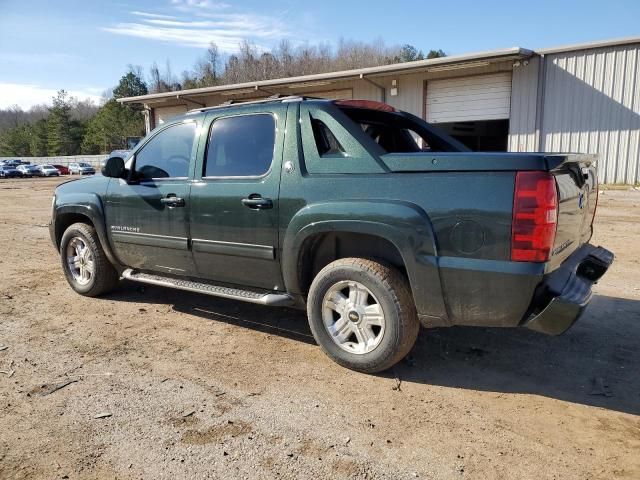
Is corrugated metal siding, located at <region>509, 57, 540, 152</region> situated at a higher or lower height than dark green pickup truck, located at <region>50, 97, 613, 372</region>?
higher

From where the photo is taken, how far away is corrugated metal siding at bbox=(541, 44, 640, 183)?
15.9 metres

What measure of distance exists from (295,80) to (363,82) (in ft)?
9.18

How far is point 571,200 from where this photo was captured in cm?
328

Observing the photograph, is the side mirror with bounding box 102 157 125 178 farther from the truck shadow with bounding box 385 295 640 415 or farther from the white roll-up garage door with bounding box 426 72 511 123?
the white roll-up garage door with bounding box 426 72 511 123

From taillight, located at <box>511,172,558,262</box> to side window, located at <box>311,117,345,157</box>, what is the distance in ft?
4.28

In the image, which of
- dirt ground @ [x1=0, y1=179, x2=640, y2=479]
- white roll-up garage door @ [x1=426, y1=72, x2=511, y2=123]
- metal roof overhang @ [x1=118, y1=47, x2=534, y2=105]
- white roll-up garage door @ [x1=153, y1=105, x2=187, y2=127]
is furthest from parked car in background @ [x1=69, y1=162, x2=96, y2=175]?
dirt ground @ [x1=0, y1=179, x2=640, y2=479]

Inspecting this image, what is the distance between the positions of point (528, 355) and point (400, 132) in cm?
225

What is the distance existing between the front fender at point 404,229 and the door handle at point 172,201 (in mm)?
1423

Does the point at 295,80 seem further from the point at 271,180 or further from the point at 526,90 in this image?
the point at 271,180

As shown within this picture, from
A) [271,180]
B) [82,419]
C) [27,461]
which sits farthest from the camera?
[271,180]

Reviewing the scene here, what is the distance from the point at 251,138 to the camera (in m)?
4.21

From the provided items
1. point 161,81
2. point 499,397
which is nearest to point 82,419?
→ point 499,397

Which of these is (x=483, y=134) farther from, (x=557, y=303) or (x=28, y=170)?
(x=28, y=170)

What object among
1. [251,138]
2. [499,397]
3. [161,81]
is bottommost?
[499,397]
